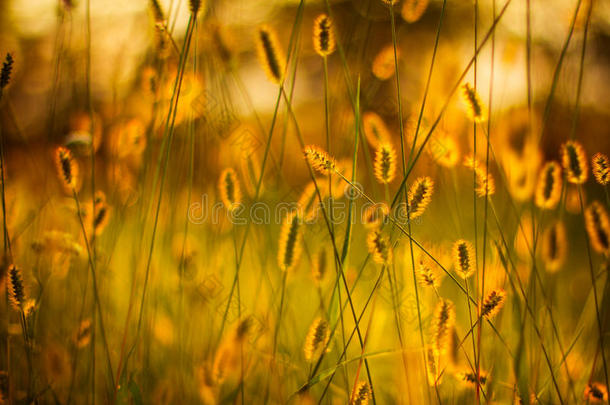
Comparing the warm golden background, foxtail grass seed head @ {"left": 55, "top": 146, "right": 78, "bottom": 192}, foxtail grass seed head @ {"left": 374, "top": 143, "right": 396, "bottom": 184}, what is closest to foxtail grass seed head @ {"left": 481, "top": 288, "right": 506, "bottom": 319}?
the warm golden background

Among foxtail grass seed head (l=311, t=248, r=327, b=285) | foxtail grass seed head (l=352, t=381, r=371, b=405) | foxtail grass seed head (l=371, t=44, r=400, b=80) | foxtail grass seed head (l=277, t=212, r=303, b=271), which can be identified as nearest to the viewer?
foxtail grass seed head (l=352, t=381, r=371, b=405)

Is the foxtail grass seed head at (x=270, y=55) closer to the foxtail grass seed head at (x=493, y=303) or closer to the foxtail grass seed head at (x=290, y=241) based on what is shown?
the foxtail grass seed head at (x=290, y=241)

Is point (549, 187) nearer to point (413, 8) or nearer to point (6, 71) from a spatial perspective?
point (413, 8)

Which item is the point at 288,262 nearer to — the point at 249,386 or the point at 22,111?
the point at 249,386

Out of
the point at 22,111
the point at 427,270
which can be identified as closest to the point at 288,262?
the point at 427,270

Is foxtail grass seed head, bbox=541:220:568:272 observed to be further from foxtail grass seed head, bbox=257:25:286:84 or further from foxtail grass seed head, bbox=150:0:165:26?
foxtail grass seed head, bbox=150:0:165:26

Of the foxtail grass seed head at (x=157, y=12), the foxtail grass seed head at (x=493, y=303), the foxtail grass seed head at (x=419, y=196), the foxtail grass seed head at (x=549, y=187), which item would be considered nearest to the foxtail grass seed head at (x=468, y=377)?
the foxtail grass seed head at (x=493, y=303)

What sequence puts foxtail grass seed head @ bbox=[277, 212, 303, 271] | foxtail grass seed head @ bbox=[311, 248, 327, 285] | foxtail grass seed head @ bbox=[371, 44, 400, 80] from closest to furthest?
foxtail grass seed head @ bbox=[277, 212, 303, 271]
foxtail grass seed head @ bbox=[311, 248, 327, 285]
foxtail grass seed head @ bbox=[371, 44, 400, 80]
